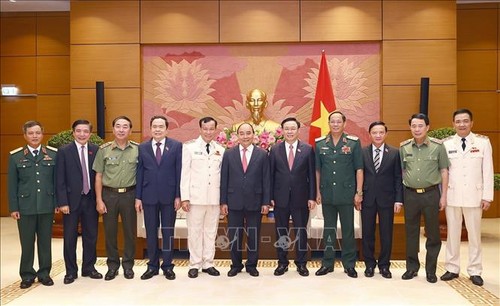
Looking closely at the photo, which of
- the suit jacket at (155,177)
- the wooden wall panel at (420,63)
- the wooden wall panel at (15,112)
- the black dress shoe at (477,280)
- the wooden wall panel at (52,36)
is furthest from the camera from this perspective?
the wooden wall panel at (15,112)

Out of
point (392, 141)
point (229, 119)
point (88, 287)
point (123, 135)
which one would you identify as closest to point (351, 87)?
point (392, 141)

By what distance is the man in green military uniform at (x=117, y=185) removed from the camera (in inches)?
185

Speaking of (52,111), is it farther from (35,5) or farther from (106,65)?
(106,65)

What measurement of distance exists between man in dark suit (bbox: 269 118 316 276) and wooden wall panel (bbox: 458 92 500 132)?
5.38 meters

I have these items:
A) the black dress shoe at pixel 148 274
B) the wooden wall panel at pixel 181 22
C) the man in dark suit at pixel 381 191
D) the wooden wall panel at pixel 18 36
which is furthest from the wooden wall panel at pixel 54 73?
the man in dark suit at pixel 381 191

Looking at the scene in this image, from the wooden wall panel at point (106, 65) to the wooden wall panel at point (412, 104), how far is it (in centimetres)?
370

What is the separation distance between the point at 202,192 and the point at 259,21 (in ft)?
13.0

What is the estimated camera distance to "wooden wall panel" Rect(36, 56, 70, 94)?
31.1 feet

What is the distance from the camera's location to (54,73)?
374 inches

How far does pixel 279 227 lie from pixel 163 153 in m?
1.22

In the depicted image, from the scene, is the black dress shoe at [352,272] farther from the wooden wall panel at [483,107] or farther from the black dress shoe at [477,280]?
the wooden wall panel at [483,107]

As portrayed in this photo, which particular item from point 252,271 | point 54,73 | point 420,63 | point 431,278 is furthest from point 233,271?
point 54,73

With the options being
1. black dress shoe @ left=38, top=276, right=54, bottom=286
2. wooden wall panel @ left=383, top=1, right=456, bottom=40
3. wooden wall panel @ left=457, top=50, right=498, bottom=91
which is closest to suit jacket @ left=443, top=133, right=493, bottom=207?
black dress shoe @ left=38, top=276, right=54, bottom=286

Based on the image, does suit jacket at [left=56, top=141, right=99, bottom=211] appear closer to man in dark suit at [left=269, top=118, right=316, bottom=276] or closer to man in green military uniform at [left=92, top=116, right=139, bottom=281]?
man in green military uniform at [left=92, top=116, right=139, bottom=281]
